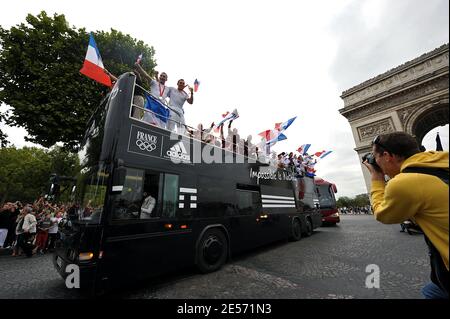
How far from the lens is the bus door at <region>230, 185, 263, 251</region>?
216 inches

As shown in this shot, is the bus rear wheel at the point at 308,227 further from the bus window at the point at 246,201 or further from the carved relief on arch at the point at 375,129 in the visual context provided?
the carved relief on arch at the point at 375,129

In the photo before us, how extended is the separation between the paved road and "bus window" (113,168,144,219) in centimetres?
146

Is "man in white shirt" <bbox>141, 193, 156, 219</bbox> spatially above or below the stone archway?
below

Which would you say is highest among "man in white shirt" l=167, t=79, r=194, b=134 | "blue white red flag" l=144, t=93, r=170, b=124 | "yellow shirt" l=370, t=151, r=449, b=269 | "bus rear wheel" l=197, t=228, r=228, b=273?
"man in white shirt" l=167, t=79, r=194, b=134

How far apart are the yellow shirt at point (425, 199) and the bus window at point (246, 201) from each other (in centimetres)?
457

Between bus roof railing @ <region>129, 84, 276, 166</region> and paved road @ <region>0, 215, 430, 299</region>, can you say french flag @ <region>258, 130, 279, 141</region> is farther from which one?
paved road @ <region>0, 215, 430, 299</region>

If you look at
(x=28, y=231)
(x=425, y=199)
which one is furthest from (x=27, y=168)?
(x=425, y=199)

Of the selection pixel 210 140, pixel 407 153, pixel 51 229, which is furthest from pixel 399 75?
pixel 51 229

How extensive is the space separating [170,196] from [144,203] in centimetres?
55

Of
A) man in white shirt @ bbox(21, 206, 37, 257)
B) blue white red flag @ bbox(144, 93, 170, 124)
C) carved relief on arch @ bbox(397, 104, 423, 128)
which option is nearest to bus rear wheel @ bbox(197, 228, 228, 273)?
blue white red flag @ bbox(144, 93, 170, 124)

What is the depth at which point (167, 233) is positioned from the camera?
3951mm

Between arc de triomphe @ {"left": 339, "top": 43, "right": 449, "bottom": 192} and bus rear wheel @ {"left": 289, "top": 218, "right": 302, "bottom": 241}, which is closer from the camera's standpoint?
bus rear wheel @ {"left": 289, "top": 218, "right": 302, "bottom": 241}

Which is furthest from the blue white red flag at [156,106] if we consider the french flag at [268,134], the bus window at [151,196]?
the french flag at [268,134]

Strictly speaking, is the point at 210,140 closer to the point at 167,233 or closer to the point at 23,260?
the point at 167,233
